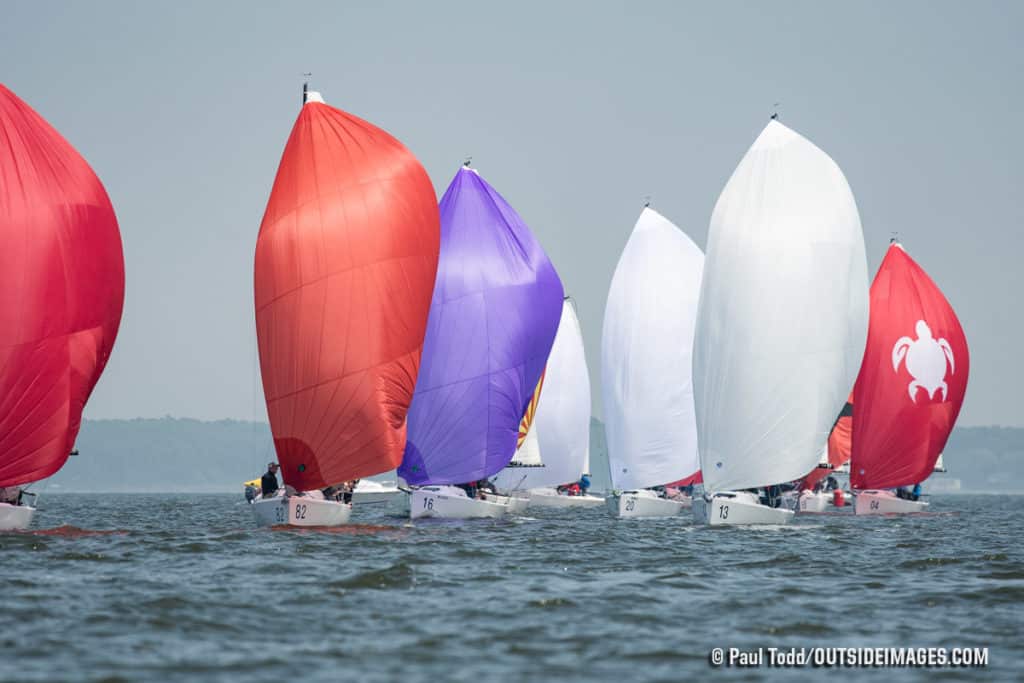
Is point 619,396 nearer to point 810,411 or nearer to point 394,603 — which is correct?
point 810,411

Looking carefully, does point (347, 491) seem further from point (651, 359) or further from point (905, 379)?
point (905, 379)

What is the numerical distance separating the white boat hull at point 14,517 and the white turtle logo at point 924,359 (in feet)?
85.2

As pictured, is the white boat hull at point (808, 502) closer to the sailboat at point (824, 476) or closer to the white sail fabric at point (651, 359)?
the sailboat at point (824, 476)

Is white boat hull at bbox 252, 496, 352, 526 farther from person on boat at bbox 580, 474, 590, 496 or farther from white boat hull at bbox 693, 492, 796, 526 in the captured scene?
person on boat at bbox 580, 474, 590, 496

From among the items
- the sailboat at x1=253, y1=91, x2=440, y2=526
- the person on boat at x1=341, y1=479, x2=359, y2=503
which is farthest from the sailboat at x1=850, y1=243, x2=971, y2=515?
the sailboat at x1=253, y1=91, x2=440, y2=526

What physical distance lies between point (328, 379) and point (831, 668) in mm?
16868

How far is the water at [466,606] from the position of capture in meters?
13.0

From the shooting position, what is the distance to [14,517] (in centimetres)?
2694

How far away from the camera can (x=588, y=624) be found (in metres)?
15.5

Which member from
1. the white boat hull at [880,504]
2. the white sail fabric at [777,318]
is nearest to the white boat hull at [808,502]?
Result: the white boat hull at [880,504]

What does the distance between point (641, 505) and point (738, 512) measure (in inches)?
501

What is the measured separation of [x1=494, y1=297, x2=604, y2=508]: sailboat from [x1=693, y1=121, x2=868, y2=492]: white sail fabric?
21746 mm

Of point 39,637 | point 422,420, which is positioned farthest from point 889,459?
point 39,637

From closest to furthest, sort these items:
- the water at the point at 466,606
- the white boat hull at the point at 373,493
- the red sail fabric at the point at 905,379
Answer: the water at the point at 466,606, the red sail fabric at the point at 905,379, the white boat hull at the point at 373,493
